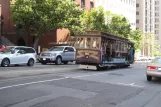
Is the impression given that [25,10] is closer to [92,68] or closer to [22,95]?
[92,68]

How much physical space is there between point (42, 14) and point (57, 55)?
8034mm

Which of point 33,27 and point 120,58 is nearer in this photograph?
point 120,58

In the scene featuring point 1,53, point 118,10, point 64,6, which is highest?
point 118,10

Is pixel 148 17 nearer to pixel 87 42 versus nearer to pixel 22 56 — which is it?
pixel 22 56

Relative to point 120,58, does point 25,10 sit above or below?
above

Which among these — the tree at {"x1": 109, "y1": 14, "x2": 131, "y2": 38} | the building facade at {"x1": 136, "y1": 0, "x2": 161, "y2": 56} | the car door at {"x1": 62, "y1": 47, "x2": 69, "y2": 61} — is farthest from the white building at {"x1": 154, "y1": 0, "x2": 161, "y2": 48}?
the car door at {"x1": 62, "y1": 47, "x2": 69, "y2": 61}

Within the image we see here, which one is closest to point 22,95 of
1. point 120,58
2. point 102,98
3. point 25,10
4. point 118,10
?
point 102,98

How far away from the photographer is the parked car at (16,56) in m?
23.7

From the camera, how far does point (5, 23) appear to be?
4841 centimetres

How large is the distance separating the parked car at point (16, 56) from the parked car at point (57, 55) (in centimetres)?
283

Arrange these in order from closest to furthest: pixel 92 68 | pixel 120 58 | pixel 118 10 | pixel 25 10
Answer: pixel 92 68, pixel 120 58, pixel 25 10, pixel 118 10

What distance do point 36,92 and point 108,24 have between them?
131 ft

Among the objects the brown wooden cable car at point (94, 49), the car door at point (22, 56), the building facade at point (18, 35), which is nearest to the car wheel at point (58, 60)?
the car door at point (22, 56)

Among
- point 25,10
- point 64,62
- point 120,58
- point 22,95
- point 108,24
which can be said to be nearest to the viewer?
point 22,95
